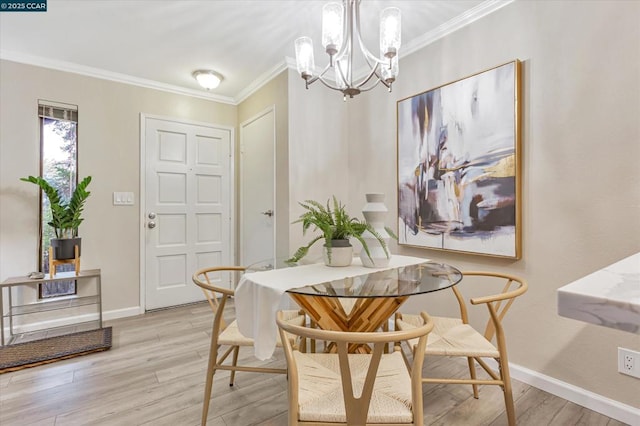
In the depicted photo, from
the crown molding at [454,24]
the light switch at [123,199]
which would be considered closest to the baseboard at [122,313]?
the light switch at [123,199]

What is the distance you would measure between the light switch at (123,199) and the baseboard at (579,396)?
3.61 m

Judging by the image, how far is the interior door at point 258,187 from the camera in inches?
130

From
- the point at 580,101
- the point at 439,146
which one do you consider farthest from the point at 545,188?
the point at 439,146

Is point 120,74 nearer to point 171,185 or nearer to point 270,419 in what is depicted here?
point 171,185

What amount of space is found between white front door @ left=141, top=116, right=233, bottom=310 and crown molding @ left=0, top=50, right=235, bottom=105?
35 centimetres

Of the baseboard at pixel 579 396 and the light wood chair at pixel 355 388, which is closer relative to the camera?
the light wood chair at pixel 355 388

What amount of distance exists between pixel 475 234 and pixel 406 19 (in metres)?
1.62

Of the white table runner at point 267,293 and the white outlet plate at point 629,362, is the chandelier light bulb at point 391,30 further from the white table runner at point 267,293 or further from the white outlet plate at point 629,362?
the white outlet plate at point 629,362

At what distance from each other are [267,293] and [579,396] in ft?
5.95

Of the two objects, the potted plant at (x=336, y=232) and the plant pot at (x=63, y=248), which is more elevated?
the potted plant at (x=336, y=232)

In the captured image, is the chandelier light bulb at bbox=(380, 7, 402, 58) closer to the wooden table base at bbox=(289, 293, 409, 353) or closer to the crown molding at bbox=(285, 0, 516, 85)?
the crown molding at bbox=(285, 0, 516, 85)

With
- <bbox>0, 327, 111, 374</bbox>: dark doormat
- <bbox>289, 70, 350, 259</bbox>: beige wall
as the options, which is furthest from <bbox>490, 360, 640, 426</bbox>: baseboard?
<bbox>0, 327, 111, 374</bbox>: dark doormat

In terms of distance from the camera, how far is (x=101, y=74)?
3160mm

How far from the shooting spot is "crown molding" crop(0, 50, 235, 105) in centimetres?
282
